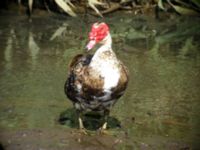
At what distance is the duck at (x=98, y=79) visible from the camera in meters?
5.55

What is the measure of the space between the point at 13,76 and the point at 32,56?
110 centimetres

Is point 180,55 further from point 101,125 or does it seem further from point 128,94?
point 101,125

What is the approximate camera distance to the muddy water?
5.88 meters

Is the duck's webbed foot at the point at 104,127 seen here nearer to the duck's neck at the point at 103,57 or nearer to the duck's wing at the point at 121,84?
the duck's wing at the point at 121,84

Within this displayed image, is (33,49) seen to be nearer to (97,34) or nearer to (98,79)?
(97,34)

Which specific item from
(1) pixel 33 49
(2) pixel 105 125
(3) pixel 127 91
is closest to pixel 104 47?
(2) pixel 105 125

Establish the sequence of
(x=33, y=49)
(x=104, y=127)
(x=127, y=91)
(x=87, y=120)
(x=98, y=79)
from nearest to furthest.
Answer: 1. (x=98, y=79)
2. (x=104, y=127)
3. (x=87, y=120)
4. (x=127, y=91)
5. (x=33, y=49)

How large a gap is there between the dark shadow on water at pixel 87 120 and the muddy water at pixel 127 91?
0.01m

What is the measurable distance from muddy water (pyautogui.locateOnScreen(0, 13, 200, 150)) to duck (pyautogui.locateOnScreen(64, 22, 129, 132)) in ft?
1.28

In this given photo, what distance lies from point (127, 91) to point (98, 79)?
1.95 meters

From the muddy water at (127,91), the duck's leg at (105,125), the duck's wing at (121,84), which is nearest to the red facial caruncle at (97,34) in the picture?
the duck's wing at (121,84)

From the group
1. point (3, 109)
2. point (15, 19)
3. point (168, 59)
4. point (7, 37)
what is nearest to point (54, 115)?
point (3, 109)

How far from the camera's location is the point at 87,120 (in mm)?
6426

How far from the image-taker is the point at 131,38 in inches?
411
